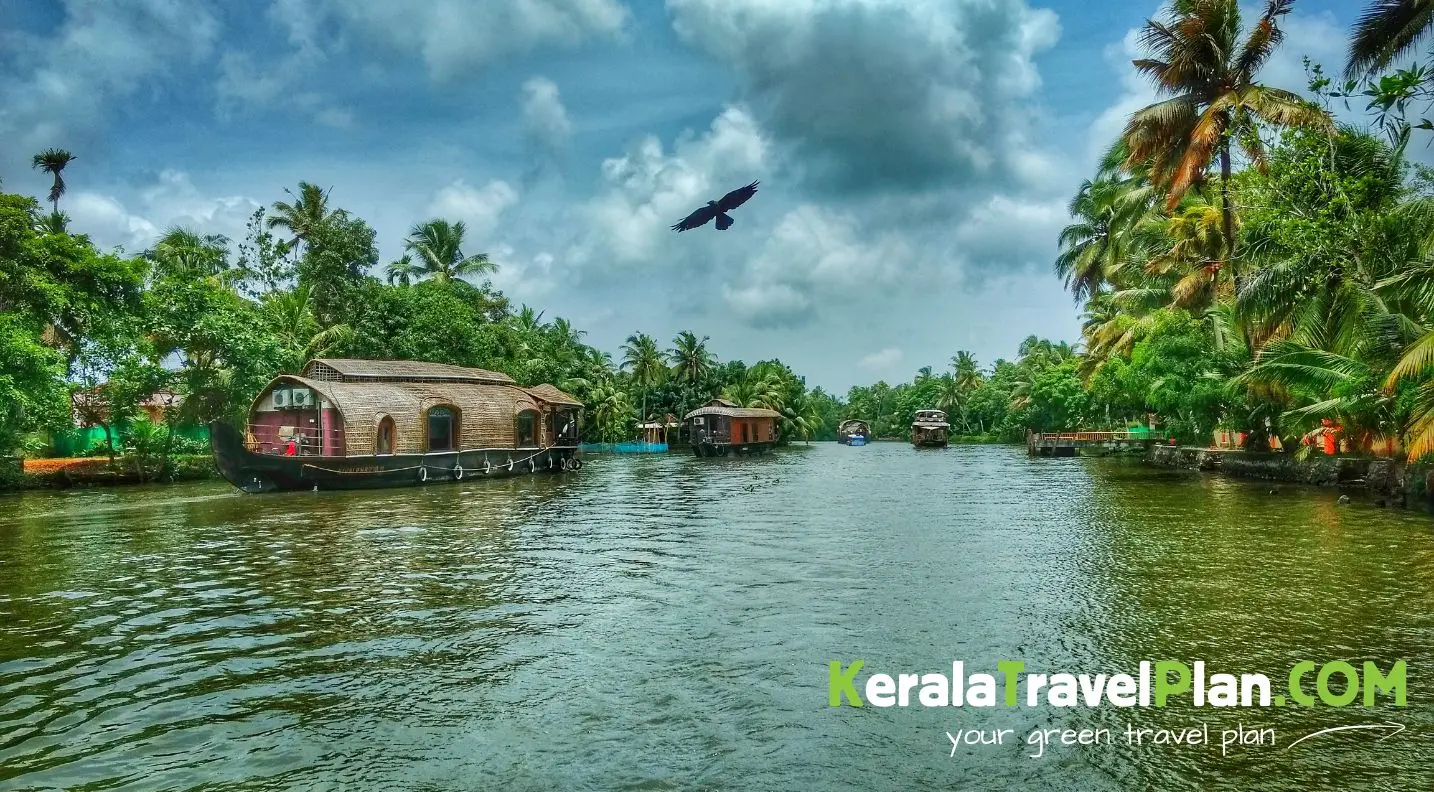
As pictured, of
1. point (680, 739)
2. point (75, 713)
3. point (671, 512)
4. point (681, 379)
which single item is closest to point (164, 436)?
point (671, 512)

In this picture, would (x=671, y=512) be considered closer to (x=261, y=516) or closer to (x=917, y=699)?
(x=261, y=516)

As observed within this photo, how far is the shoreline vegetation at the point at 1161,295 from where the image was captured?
17.5 m

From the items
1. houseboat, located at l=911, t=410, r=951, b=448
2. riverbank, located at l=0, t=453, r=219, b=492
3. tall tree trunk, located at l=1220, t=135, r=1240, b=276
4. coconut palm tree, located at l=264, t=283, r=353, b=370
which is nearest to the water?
tall tree trunk, located at l=1220, t=135, r=1240, b=276

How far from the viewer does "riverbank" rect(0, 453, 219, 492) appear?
26.5 m

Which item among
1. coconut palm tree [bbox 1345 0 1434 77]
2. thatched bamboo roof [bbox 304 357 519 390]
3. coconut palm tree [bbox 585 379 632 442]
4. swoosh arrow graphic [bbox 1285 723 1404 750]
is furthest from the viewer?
coconut palm tree [bbox 585 379 632 442]

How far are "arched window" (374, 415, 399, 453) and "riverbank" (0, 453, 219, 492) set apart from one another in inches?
349

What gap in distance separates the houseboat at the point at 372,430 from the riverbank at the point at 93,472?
5.27 metres

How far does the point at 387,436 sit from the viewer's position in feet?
90.0

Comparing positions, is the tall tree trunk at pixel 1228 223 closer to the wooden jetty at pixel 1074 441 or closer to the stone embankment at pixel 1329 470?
the stone embankment at pixel 1329 470

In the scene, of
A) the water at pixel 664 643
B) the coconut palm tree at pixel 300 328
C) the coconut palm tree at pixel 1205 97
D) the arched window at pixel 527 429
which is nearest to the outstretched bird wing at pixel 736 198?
the water at pixel 664 643

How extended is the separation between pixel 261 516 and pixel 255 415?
10.7 metres

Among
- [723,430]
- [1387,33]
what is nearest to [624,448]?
[723,430]

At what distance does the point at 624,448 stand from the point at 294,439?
35.4 metres

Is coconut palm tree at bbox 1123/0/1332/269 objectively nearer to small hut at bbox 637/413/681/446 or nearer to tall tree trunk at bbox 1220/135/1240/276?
tall tree trunk at bbox 1220/135/1240/276
